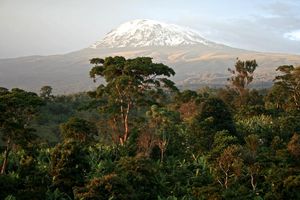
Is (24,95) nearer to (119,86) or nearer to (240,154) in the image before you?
(119,86)

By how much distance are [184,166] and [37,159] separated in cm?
867

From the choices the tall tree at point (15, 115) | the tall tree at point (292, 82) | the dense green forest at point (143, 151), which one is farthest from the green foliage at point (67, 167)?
the tall tree at point (292, 82)

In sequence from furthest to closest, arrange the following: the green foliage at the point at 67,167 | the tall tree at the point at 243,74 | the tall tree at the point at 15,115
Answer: the tall tree at the point at 243,74
the green foliage at the point at 67,167
the tall tree at the point at 15,115

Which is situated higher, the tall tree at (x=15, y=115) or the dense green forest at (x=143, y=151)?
the tall tree at (x=15, y=115)

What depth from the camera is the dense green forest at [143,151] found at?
2266 centimetres

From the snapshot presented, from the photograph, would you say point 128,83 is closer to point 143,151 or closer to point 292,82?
point 143,151

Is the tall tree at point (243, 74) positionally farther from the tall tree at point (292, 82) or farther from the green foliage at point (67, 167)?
the green foliage at point (67, 167)

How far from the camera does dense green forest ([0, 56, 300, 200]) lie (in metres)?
22.7

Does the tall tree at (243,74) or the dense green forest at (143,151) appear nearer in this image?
the dense green forest at (143,151)

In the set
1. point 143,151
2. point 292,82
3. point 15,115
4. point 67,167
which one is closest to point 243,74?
point 292,82

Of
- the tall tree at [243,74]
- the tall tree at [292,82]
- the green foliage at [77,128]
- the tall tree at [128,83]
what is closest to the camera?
the tall tree at [128,83]

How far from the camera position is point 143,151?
102 feet

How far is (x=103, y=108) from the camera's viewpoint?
103 ft

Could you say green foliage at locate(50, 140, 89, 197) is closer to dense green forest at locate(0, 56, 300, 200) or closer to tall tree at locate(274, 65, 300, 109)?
dense green forest at locate(0, 56, 300, 200)
